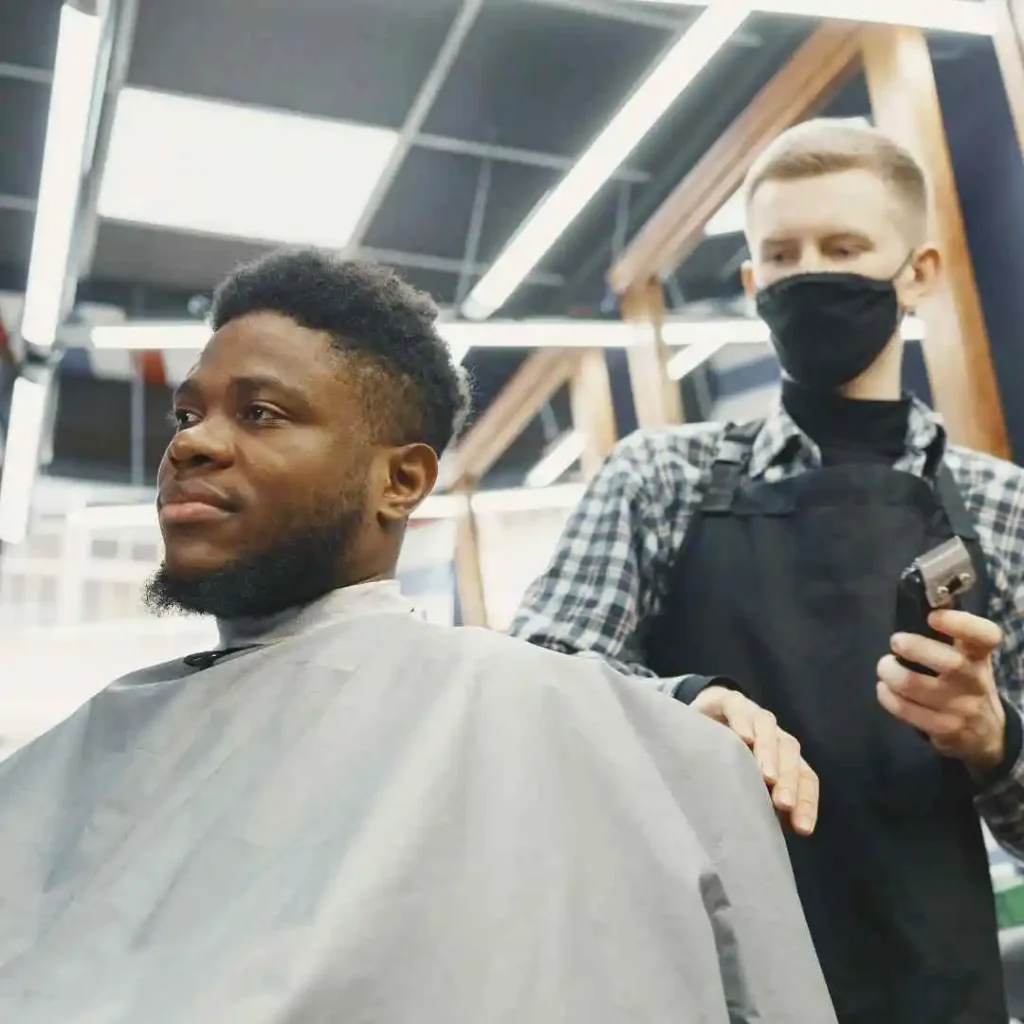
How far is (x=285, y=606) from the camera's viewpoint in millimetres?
1241

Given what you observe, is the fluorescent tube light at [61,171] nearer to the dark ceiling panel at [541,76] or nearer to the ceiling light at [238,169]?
the ceiling light at [238,169]

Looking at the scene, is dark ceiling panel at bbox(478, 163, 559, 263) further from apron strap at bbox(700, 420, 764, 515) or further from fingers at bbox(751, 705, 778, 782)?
fingers at bbox(751, 705, 778, 782)

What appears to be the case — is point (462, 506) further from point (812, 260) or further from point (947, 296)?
point (812, 260)

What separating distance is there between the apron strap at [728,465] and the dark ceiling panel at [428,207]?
346cm

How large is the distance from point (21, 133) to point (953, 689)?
457 centimetres

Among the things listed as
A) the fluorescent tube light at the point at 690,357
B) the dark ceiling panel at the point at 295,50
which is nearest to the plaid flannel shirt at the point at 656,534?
the fluorescent tube light at the point at 690,357

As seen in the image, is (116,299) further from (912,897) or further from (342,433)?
(912,897)

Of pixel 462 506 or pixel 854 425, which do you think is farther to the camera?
pixel 462 506

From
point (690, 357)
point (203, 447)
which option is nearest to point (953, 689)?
point (203, 447)

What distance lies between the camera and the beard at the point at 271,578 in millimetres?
1184

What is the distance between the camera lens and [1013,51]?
225 cm

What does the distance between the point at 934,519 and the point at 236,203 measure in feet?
13.4

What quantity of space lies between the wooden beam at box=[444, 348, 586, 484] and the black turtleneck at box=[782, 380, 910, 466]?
3186mm

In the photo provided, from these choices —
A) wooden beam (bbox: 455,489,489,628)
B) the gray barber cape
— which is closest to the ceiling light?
wooden beam (bbox: 455,489,489,628)
